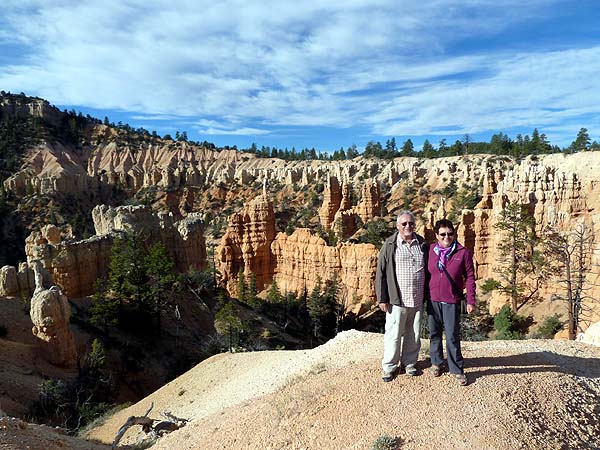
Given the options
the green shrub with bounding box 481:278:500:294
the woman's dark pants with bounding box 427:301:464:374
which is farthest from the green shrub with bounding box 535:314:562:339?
the woman's dark pants with bounding box 427:301:464:374

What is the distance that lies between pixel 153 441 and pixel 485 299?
26891mm

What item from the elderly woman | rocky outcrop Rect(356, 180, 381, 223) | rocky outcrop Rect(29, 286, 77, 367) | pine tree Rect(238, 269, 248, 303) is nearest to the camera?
the elderly woman

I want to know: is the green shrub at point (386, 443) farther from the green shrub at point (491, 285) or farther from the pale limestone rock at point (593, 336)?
the green shrub at point (491, 285)

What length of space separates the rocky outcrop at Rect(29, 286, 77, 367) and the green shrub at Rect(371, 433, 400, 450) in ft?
45.4

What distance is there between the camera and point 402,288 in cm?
569

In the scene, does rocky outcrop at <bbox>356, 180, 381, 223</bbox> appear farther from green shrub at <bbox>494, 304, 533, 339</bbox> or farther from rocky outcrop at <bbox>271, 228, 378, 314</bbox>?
green shrub at <bbox>494, 304, 533, 339</bbox>

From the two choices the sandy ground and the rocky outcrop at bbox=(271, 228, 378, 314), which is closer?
the sandy ground

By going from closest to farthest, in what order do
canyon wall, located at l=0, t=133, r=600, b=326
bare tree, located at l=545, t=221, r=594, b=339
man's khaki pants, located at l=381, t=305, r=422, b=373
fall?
man's khaki pants, located at l=381, t=305, r=422, b=373
bare tree, located at l=545, t=221, r=594, b=339
canyon wall, located at l=0, t=133, r=600, b=326

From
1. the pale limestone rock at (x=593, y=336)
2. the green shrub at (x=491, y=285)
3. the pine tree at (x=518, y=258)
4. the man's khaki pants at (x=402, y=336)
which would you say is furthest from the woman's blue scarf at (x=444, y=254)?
the green shrub at (x=491, y=285)

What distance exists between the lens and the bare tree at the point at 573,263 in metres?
17.8

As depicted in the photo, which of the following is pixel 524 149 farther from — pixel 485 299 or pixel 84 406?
pixel 84 406

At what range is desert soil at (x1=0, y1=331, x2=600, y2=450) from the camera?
478 cm

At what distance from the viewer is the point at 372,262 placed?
→ 3544 centimetres

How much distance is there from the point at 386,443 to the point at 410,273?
2.12 meters
